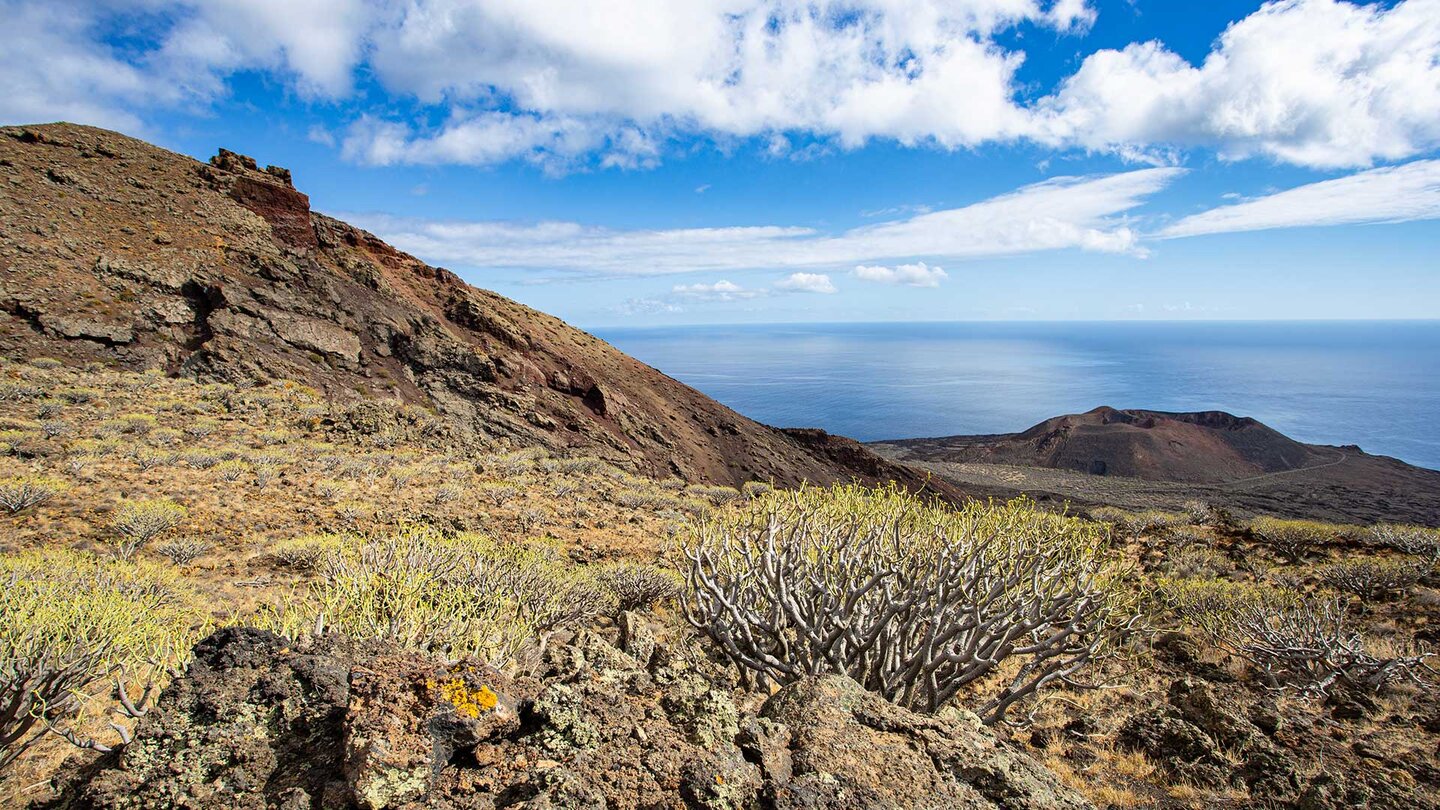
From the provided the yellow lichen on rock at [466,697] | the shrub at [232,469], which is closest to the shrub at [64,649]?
the yellow lichen on rock at [466,697]

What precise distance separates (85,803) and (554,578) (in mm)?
4992

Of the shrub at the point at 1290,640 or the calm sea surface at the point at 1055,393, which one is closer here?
the shrub at the point at 1290,640

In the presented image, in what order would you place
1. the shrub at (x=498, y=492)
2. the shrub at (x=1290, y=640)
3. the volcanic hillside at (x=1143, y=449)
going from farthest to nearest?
the volcanic hillside at (x=1143, y=449) < the shrub at (x=498, y=492) < the shrub at (x=1290, y=640)

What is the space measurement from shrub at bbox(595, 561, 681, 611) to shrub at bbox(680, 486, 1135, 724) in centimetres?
221

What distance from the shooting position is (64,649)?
13.1 feet

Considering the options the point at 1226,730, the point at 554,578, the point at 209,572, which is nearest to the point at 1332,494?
the point at 1226,730

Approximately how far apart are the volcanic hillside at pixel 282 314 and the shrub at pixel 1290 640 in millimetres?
18418

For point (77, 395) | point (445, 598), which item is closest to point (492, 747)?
point (445, 598)

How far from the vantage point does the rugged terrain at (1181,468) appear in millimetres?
43656

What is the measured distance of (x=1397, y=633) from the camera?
8.36m

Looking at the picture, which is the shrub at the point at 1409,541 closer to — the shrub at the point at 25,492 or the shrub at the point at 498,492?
the shrub at the point at 498,492

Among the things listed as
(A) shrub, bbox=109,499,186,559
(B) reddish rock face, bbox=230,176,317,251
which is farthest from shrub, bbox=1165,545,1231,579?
(B) reddish rock face, bbox=230,176,317,251

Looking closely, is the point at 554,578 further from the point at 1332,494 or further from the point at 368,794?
the point at 1332,494

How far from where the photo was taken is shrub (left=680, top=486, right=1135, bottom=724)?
4805mm
